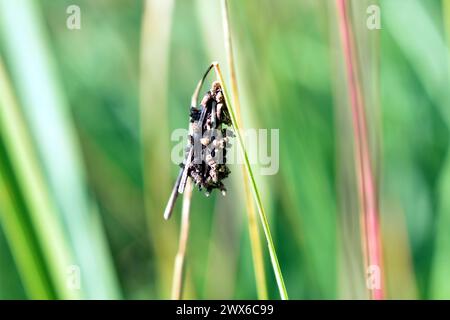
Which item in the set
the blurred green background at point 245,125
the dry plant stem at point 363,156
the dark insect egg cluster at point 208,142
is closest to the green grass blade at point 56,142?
the blurred green background at point 245,125

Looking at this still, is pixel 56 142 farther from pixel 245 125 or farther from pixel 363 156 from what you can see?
pixel 363 156

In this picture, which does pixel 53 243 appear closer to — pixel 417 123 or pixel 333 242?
pixel 333 242

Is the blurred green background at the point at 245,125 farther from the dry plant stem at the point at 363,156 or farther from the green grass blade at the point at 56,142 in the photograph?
the dry plant stem at the point at 363,156

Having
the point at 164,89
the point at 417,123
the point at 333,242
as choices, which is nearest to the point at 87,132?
the point at 164,89

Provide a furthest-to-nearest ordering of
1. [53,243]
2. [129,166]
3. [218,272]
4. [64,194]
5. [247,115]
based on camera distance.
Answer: [129,166] < [218,272] < [247,115] < [64,194] < [53,243]

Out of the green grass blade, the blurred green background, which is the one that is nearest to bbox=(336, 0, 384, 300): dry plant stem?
the blurred green background

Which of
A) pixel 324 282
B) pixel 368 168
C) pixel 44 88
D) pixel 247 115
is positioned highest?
pixel 44 88

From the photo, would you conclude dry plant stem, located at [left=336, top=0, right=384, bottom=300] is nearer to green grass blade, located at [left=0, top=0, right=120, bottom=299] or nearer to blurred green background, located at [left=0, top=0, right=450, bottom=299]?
blurred green background, located at [left=0, top=0, right=450, bottom=299]

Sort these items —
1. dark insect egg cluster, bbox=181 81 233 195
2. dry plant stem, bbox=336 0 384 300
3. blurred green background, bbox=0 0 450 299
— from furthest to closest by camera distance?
1. blurred green background, bbox=0 0 450 299
2. dry plant stem, bbox=336 0 384 300
3. dark insect egg cluster, bbox=181 81 233 195
